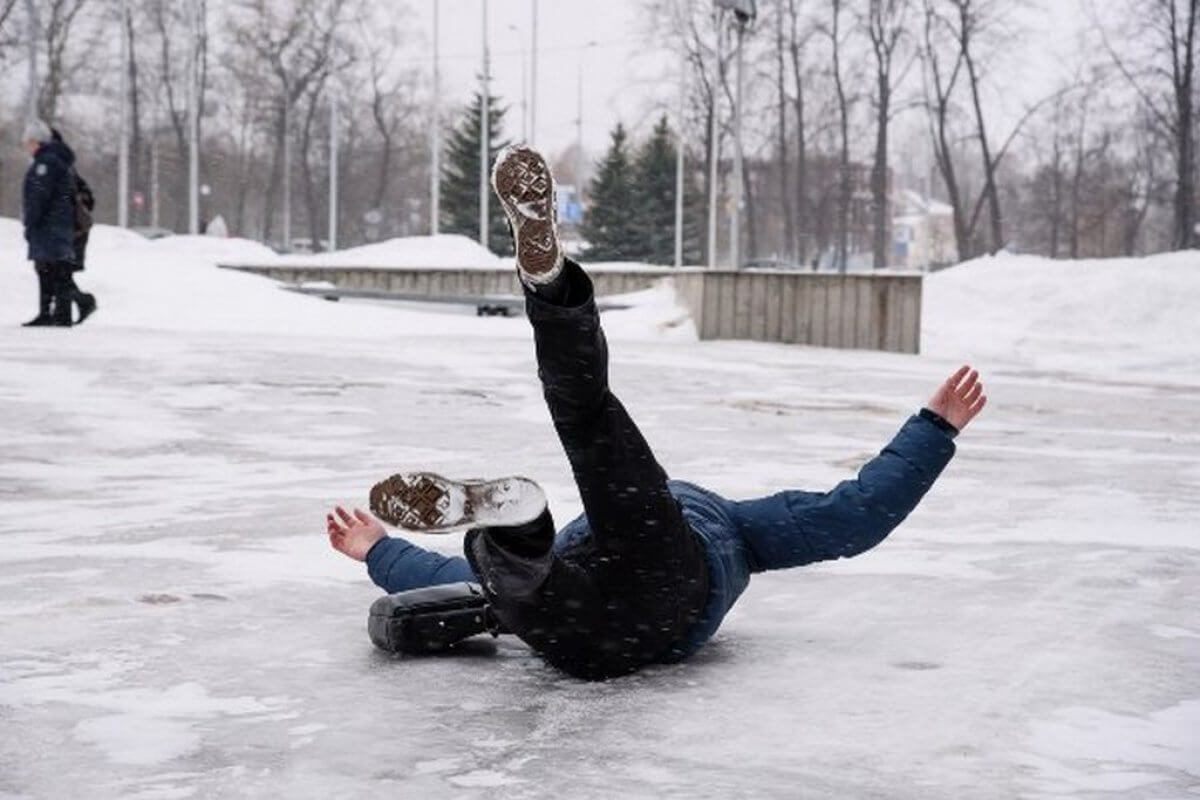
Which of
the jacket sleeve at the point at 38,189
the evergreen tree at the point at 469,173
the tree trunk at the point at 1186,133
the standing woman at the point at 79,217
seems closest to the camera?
the jacket sleeve at the point at 38,189

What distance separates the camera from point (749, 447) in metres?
8.53

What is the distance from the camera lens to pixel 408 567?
4121mm

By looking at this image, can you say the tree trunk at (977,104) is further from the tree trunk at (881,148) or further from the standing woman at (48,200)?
the standing woman at (48,200)

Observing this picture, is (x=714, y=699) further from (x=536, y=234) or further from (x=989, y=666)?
(x=536, y=234)

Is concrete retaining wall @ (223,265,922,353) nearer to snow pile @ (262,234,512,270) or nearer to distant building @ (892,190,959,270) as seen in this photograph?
snow pile @ (262,234,512,270)

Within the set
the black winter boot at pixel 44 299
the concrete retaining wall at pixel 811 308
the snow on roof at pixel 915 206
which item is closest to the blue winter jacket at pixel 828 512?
the black winter boot at pixel 44 299

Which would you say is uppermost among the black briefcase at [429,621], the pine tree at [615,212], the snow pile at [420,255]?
the pine tree at [615,212]

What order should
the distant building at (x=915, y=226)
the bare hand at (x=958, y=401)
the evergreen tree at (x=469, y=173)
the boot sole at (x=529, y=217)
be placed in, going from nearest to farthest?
the boot sole at (x=529, y=217) → the bare hand at (x=958, y=401) → the evergreen tree at (x=469, y=173) → the distant building at (x=915, y=226)

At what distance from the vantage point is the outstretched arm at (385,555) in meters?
4.09

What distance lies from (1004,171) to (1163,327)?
103 m

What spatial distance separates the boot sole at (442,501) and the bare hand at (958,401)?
1224 mm

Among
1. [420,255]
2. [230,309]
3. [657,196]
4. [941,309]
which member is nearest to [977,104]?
[657,196]

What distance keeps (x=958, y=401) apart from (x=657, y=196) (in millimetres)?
54849

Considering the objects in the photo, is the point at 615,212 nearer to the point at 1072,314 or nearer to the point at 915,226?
the point at 1072,314
